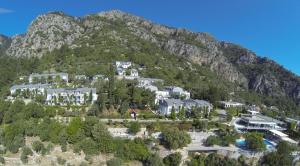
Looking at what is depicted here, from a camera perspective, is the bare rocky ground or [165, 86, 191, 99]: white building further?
[165, 86, 191, 99]: white building

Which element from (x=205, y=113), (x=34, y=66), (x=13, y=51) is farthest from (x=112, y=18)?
(x=205, y=113)

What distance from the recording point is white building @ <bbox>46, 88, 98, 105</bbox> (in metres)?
63.2

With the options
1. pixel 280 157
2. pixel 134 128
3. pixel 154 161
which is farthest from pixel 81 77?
pixel 280 157

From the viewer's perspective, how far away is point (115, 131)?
4984 cm

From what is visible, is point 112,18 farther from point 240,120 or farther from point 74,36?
point 240,120

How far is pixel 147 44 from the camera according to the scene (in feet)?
398

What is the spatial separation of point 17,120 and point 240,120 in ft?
147

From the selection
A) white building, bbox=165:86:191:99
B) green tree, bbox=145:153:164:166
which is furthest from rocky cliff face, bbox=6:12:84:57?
green tree, bbox=145:153:164:166

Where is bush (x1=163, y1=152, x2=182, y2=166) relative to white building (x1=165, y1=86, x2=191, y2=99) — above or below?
below

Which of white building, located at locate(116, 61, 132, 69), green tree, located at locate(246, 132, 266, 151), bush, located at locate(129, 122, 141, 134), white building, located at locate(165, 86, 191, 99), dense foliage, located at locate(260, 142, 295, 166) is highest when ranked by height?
white building, located at locate(116, 61, 132, 69)

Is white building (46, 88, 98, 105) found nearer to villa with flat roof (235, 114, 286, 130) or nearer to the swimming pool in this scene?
the swimming pool

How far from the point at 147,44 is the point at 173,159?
8283 cm

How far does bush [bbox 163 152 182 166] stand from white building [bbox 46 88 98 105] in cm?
2686

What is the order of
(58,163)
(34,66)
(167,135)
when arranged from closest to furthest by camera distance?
(58,163)
(167,135)
(34,66)
